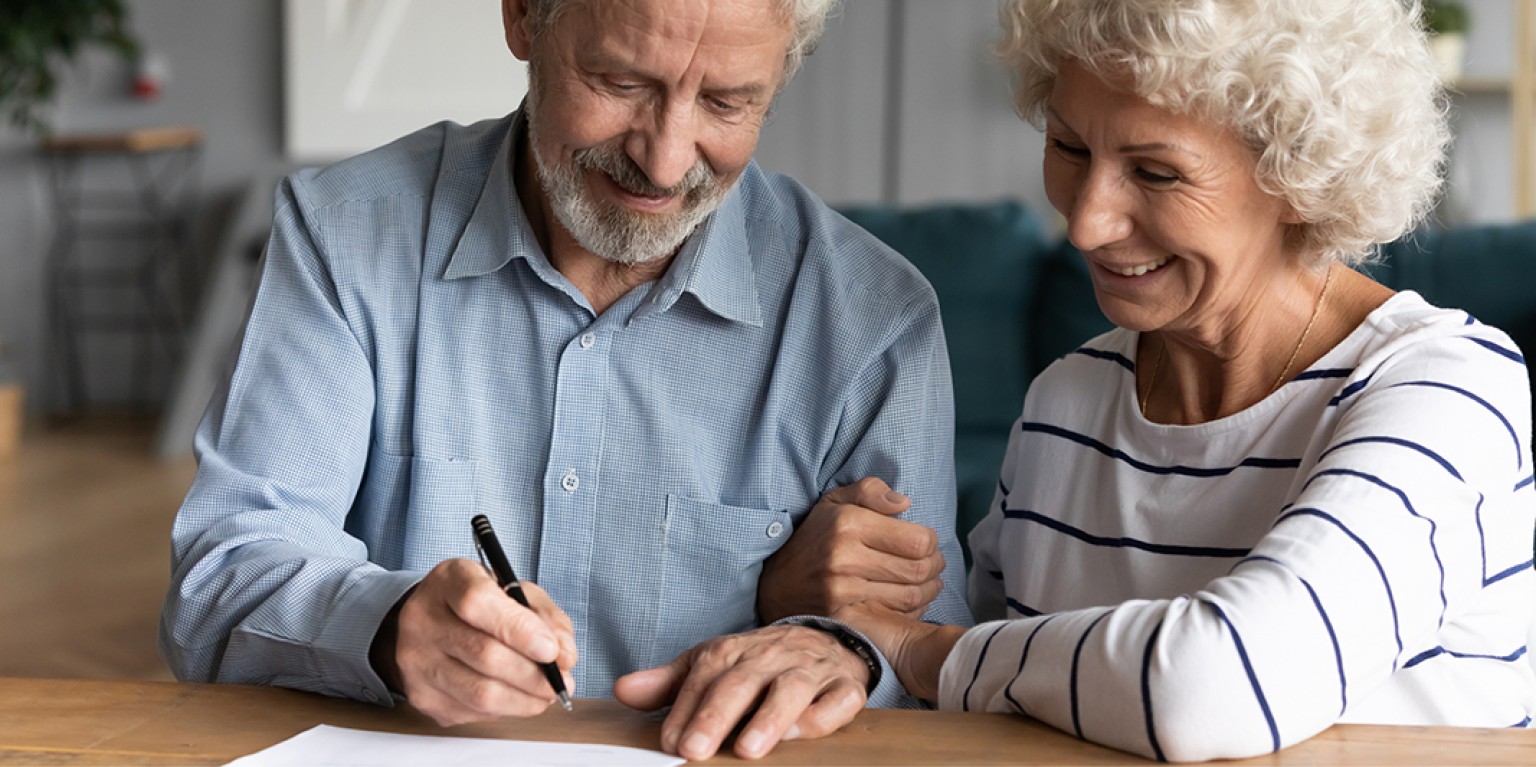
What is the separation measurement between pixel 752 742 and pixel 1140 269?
0.57 metres

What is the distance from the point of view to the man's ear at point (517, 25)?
5.05 ft

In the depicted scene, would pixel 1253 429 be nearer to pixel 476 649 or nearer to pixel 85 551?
pixel 476 649

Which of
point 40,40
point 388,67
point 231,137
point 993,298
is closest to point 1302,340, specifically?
point 993,298

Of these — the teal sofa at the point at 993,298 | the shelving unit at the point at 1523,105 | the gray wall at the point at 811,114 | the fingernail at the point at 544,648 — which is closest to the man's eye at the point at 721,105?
the fingernail at the point at 544,648

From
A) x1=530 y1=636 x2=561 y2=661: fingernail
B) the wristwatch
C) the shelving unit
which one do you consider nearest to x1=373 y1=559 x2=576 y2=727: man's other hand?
x1=530 y1=636 x2=561 y2=661: fingernail

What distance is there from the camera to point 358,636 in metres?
1.12

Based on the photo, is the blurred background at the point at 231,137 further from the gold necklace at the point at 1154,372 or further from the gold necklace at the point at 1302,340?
the gold necklace at the point at 1302,340

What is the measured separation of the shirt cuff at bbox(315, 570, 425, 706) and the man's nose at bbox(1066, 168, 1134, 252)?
624 millimetres

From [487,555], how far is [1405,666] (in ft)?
2.45

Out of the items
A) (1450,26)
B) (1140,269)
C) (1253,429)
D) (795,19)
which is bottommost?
(1253,429)

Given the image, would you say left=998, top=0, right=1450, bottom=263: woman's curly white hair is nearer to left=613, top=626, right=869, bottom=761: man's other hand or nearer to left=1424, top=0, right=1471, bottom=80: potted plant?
left=613, top=626, right=869, bottom=761: man's other hand

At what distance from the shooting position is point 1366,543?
102cm

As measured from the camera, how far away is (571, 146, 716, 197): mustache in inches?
56.5

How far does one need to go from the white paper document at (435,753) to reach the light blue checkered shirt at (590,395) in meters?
0.44
